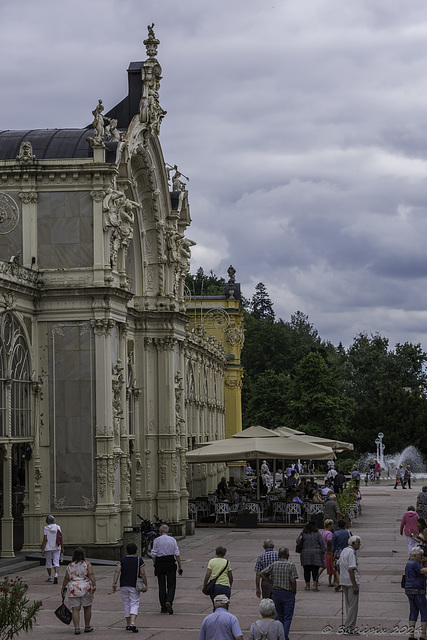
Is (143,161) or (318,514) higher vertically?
(143,161)

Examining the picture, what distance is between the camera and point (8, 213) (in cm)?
3088

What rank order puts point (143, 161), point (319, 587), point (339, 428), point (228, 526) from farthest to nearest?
1. point (339, 428)
2. point (228, 526)
3. point (143, 161)
4. point (319, 587)

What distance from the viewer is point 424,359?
389 ft

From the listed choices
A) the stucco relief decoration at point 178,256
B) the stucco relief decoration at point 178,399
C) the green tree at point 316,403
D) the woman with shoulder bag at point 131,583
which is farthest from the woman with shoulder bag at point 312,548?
the green tree at point 316,403

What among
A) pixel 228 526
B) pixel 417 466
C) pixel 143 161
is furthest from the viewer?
pixel 417 466

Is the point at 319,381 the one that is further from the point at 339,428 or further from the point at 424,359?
the point at 424,359

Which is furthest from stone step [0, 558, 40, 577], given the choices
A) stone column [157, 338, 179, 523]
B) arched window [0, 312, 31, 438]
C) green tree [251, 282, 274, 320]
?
green tree [251, 282, 274, 320]

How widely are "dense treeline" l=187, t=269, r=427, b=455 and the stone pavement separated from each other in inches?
1367

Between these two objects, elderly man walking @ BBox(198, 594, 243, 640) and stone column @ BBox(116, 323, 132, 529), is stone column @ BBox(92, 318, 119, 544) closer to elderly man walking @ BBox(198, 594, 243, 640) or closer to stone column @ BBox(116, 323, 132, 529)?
stone column @ BBox(116, 323, 132, 529)

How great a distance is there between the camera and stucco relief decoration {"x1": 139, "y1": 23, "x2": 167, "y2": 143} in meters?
36.2

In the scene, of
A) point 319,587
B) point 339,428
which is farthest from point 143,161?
point 339,428

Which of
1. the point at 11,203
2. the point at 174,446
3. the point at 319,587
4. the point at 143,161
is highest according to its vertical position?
the point at 143,161

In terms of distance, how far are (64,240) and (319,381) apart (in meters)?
54.1

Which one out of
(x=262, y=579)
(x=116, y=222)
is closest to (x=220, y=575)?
(x=262, y=579)
